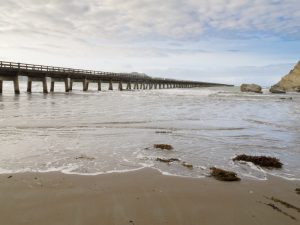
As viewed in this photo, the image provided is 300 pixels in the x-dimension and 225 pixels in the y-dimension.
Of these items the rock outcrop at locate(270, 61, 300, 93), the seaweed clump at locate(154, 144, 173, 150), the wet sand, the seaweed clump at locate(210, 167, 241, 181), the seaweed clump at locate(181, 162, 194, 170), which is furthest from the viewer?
the rock outcrop at locate(270, 61, 300, 93)

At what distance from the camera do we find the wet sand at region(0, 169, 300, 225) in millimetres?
4398

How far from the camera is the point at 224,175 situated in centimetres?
645

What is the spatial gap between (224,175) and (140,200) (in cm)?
207

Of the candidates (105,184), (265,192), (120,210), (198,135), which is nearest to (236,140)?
(198,135)

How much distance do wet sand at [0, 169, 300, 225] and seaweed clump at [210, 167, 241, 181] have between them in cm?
18

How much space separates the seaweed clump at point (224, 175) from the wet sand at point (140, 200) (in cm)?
18

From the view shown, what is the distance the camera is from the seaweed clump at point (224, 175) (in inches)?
248

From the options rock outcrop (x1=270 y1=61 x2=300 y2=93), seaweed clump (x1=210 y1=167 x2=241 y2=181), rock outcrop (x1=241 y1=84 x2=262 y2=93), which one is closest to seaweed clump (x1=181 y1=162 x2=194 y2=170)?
seaweed clump (x1=210 y1=167 x2=241 y2=181)

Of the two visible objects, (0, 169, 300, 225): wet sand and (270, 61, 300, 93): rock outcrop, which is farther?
(270, 61, 300, 93): rock outcrop

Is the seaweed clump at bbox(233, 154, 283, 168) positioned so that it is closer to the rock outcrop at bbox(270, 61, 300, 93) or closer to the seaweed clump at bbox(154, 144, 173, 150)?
the seaweed clump at bbox(154, 144, 173, 150)

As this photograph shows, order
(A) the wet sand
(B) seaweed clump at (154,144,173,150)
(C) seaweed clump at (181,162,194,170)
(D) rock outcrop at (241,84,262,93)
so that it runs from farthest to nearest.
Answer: (D) rock outcrop at (241,84,262,93)
(B) seaweed clump at (154,144,173,150)
(C) seaweed clump at (181,162,194,170)
(A) the wet sand

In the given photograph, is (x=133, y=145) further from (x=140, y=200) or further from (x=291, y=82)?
(x=291, y=82)

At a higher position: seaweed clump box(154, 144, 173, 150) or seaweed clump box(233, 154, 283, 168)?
seaweed clump box(233, 154, 283, 168)

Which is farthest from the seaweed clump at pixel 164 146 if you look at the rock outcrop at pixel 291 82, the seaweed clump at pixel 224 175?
the rock outcrop at pixel 291 82
